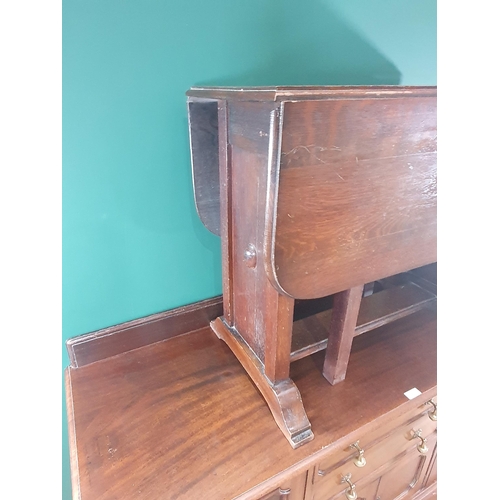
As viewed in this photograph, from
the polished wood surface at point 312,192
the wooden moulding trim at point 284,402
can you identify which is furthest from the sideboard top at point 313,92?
the wooden moulding trim at point 284,402

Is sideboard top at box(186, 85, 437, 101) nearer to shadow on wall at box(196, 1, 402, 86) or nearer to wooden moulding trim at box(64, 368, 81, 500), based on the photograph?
shadow on wall at box(196, 1, 402, 86)

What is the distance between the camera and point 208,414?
88 centimetres

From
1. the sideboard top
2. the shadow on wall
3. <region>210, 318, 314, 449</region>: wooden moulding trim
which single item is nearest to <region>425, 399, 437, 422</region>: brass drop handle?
<region>210, 318, 314, 449</region>: wooden moulding trim

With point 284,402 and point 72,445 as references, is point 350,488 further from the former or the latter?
point 72,445

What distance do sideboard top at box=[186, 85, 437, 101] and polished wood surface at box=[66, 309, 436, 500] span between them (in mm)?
671

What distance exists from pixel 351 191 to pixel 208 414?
58 cm

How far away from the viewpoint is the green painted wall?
31.8 inches

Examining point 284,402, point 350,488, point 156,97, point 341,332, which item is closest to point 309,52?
point 156,97

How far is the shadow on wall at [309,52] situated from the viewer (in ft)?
3.14
